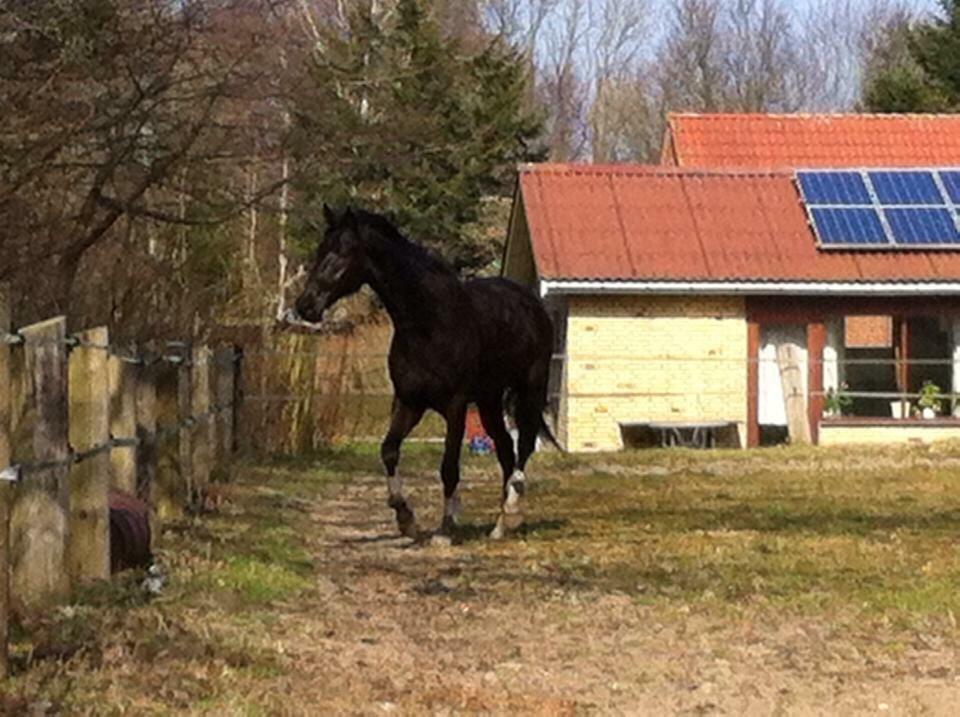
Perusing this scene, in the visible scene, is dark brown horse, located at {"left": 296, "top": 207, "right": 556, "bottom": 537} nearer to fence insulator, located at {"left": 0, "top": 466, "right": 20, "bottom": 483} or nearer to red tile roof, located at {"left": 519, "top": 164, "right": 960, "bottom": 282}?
fence insulator, located at {"left": 0, "top": 466, "right": 20, "bottom": 483}

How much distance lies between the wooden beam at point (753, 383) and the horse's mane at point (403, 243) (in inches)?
708

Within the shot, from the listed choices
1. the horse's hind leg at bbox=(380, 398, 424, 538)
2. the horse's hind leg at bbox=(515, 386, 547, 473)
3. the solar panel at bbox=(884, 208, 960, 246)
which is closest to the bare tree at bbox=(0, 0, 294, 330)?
the horse's hind leg at bbox=(380, 398, 424, 538)

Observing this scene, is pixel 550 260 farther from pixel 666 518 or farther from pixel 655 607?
pixel 655 607

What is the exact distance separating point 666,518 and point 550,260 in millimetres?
15874

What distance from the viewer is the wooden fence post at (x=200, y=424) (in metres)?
15.3

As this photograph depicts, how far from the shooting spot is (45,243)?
632 inches

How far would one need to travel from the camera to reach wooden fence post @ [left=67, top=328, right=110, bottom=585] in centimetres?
938

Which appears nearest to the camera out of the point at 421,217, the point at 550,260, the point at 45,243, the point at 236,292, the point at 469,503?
the point at 45,243

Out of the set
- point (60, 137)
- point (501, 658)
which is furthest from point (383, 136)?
point (501, 658)

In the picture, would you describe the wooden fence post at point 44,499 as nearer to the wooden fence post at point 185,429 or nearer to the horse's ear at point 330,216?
the horse's ear at point 330,216

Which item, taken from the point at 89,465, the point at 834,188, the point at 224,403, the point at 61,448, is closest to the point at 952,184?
the point at 834,188

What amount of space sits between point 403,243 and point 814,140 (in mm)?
30093

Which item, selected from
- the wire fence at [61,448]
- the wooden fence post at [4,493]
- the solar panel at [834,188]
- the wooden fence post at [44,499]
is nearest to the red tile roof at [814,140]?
the solar panel at [834,188]

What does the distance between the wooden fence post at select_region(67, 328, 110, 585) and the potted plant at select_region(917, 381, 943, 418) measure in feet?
76.0
